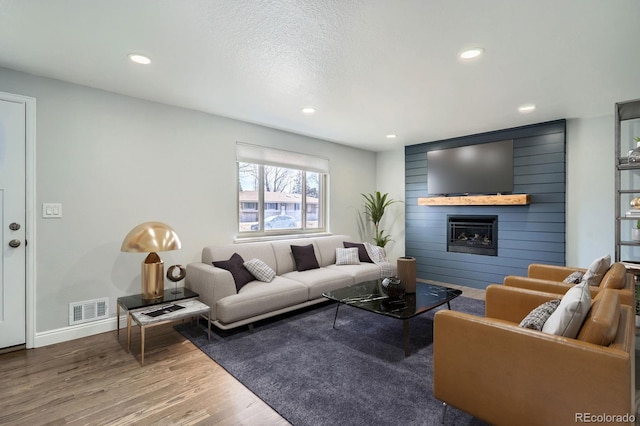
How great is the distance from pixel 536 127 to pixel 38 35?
533 centimetres

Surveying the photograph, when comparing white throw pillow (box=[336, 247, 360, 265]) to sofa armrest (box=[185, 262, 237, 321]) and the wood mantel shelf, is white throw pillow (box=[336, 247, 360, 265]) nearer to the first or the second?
the wood mantel shelf

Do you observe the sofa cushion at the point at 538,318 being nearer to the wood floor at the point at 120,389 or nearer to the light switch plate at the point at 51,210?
the wood floor at the point at 120,389

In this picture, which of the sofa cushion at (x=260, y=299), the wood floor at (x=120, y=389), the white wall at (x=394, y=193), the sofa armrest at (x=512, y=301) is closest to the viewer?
the wood floor at (x=120, y=389)

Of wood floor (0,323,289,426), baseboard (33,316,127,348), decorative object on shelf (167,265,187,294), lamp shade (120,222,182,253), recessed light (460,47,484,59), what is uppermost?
recessed light (460,47,484,59)

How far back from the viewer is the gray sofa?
9.63 feet

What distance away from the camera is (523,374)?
1.38 metres

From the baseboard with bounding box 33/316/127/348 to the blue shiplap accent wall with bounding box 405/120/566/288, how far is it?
459 centimetres

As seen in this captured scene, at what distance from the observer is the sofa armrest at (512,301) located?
2.21 meters

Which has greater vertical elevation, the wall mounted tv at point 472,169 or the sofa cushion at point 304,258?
the wall mounted tv at point 472,169

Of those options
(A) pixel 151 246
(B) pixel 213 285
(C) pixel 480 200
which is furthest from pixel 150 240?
(C) pixel 480 200

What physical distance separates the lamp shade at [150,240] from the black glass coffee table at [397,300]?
1606 mm

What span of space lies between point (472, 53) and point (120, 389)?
350 centimetres

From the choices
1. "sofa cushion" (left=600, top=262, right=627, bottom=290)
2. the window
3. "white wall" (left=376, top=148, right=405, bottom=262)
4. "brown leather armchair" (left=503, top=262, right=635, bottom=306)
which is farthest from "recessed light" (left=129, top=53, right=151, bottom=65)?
"white wall" (left=376, top=148, right=405, bottom=262)

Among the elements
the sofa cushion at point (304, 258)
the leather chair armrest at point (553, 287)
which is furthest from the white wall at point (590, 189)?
the sofa cushion at point (304, 258)
